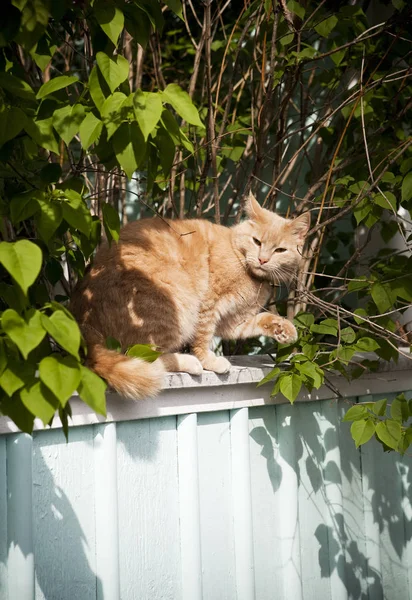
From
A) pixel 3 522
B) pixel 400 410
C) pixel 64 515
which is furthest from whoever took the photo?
pixel 400 410

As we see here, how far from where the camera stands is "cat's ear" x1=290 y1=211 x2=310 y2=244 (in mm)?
2887

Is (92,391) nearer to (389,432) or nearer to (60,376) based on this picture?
(60,376)

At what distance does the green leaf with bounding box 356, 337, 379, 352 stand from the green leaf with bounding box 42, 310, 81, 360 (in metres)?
1.32

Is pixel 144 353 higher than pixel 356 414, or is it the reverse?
pixel 144 353

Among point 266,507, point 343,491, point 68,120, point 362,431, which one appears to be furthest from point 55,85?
point 343,491

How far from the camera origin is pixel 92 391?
1428mm

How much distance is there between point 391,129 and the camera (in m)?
3.31

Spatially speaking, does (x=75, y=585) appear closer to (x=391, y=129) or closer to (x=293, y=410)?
(x=293, y=410)

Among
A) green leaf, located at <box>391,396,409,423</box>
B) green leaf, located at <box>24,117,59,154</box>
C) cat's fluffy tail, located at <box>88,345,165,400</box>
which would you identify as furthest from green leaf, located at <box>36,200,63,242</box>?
green leaf, located at <box>391,396,409,423</box>

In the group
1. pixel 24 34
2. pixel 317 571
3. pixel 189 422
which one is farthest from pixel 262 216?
pixel 24 34

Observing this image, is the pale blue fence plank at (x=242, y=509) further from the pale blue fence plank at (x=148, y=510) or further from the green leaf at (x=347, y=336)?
the green leaf at (x=347, y=336)

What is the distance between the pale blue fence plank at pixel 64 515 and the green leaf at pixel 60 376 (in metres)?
0.63

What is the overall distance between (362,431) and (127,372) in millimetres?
793

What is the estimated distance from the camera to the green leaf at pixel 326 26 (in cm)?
272
